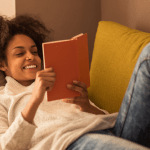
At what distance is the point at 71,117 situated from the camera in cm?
105

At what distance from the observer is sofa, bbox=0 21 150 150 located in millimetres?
1095

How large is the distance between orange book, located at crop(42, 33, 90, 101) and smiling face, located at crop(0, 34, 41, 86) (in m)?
0.29

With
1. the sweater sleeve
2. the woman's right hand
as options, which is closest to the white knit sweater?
the sweater sleeve

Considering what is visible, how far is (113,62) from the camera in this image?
1178 mm

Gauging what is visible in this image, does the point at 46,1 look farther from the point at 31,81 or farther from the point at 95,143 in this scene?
the point at 95,143

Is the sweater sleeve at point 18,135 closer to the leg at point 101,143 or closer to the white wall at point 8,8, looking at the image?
the leg at point 101,143

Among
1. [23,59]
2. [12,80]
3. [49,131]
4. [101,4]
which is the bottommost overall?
[49,131]

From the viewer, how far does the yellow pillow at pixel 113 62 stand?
3.59ft

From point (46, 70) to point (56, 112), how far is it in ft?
0.93

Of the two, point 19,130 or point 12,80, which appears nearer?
point 19,130

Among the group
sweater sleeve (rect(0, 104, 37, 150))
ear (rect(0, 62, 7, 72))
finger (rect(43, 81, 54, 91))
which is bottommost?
sweater sleeve (rect(0, 104, 37, 150))

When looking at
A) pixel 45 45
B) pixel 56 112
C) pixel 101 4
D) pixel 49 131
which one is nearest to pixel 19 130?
pixel 49 131

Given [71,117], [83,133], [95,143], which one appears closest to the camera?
[95,143]

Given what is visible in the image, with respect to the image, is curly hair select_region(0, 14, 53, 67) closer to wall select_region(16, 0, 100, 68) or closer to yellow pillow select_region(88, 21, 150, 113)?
wall select_region(16, 0, 100, 68)
